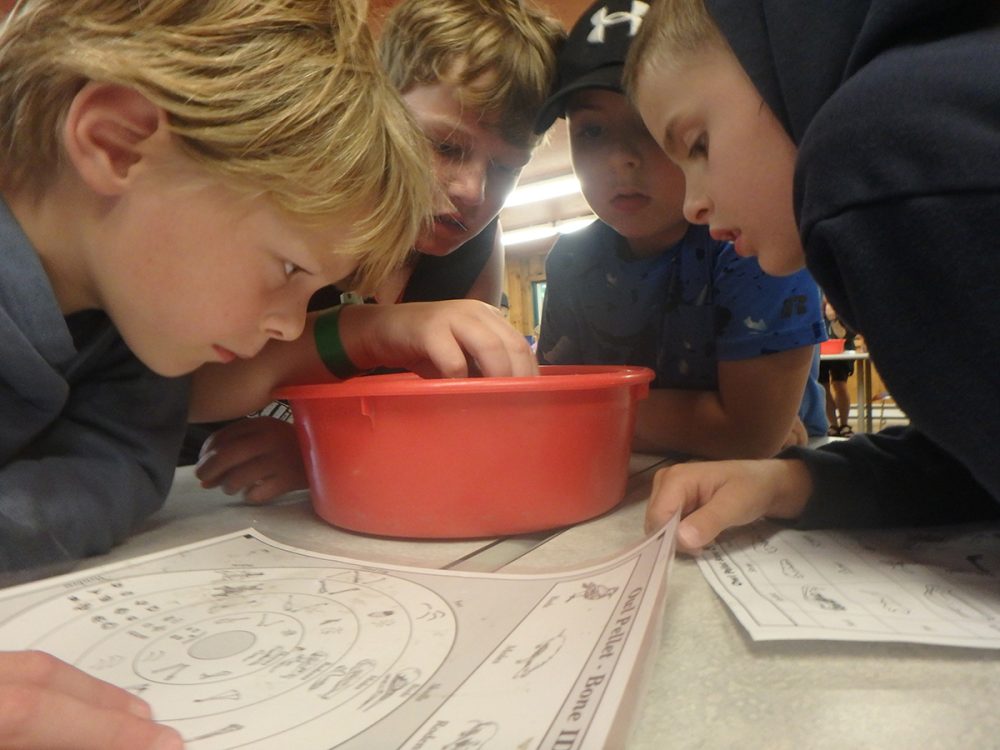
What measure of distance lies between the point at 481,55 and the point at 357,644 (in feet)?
2.14

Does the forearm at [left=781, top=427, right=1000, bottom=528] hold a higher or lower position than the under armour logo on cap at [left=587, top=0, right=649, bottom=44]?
lower

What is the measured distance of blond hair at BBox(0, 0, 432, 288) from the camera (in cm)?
35

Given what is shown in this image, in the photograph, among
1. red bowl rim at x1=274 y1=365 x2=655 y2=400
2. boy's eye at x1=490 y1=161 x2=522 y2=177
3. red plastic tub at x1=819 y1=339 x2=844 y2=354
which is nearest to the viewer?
red bowl rim at x1=274 y1=365 x2=655 y2=400

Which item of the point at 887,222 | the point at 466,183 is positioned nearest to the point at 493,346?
the point at 887,222

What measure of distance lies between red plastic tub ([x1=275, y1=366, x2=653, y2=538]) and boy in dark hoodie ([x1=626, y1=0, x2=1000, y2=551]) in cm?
6

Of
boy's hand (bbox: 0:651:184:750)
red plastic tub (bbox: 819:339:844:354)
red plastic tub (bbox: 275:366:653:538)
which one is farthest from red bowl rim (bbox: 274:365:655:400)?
red plastic tub (bbox: 819:339:844:354)

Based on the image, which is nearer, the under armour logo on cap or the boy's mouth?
the boy's mouth

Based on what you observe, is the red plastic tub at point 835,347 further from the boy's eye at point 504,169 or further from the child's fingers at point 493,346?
the child's fingers at point 493,346

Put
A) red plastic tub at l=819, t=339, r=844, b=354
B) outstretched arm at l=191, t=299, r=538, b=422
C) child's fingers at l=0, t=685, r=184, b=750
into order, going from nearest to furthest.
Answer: child's fingers at l=0, t=685, r=184, b=750
outstretched arm at l=191, t=299, r=538, b=422
red plastic tub at l=819, t=339, r=844, b=354

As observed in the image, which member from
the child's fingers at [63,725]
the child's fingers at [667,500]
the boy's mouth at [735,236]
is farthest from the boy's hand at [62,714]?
the boy's mouth at [735,236]

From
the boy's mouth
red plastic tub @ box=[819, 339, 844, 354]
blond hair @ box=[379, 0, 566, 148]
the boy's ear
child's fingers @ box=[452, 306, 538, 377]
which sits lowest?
red plastic tub @ box=[819, 339, 844, 354]

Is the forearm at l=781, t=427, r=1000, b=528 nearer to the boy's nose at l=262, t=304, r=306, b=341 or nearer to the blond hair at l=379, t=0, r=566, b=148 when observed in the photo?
the boy's nose at l=262, t=304, r=306, b=341

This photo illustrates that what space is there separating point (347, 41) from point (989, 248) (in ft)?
1.29

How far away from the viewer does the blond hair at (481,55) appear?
26.9 inches
